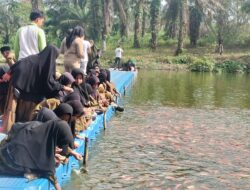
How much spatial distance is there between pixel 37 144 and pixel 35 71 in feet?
5.37

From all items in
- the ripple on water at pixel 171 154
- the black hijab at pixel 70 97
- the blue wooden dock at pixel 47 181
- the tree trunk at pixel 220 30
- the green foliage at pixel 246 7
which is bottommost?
the ripple on water at pixel 171 154

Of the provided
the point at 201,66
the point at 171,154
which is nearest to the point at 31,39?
the point at 171,154

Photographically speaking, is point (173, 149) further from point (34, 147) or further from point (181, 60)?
point (181, 60)

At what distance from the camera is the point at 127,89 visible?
21344 millimetres

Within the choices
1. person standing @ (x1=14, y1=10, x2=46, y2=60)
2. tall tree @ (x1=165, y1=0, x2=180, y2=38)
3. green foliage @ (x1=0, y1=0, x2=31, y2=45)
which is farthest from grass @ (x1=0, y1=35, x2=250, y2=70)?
person standing @ (x1=14, y1=10, x2=46, y2=60)

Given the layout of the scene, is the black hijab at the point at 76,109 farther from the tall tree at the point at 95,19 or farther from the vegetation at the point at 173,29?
the tall tree at the point at 95,19

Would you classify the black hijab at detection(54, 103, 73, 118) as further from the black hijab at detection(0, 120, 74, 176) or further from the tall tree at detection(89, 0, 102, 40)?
the tall tree at detection(89, 0, 102, 40)

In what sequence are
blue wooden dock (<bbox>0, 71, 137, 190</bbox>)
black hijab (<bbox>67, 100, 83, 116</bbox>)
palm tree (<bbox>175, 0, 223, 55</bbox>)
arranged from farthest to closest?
palm tree (<bbox>175, 0, 223, 55</bbox>), black hijab (<bbox>67, 100, 83, 116</bbox>), blue wooden dock (<bbox>0, 71, 137, 190</bbox>)

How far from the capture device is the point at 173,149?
977 centimetres

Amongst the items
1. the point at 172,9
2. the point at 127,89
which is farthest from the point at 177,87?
the point at 172,9

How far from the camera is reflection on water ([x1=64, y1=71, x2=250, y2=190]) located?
7590 mm

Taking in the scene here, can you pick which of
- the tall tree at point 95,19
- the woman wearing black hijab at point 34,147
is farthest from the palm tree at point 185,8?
the woman wearing black hijab at point 34,147

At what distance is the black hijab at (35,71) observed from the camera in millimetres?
6977

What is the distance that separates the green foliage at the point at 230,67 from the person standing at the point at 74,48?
2867 centimetres
